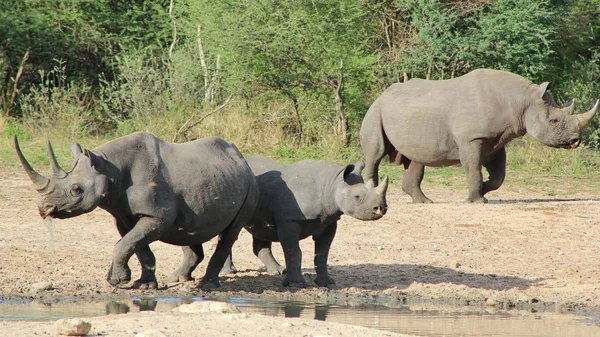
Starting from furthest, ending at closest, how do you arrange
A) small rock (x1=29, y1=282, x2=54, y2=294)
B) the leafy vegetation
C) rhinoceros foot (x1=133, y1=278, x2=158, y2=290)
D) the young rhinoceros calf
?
the leafy vegetation → the young rhinoceros calf → rhinoceros foot (x1=133, y1=278, x2=158, y2=290) → small rock (x1=29, y1=282, x2=54, y2=294)

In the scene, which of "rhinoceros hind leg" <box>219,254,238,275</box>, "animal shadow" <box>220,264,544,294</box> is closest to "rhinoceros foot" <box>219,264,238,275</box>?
"rhinoceros hind leg" <box>219,254,238,275</box>

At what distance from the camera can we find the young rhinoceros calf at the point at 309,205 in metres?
9.48

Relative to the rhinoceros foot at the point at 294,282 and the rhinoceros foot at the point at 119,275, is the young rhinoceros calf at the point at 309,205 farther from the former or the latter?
the rhinoceros foot at the point at 119,275

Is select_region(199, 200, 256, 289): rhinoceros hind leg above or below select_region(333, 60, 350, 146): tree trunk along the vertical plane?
above

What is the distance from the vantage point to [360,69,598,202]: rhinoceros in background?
14969mm

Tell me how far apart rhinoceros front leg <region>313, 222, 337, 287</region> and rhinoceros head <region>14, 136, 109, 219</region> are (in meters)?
2.18

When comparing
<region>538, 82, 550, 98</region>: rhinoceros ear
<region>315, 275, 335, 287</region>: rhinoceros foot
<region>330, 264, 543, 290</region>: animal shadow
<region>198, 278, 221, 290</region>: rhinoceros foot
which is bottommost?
<region>330, 264, 543, 290</region>: animal shadow

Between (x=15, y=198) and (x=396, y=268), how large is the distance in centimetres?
523

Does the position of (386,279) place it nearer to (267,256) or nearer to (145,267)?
(267,256)

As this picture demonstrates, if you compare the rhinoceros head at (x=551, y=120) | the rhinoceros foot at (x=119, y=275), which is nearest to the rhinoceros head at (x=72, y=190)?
the rhinoceros foot at (x=119, y=275)

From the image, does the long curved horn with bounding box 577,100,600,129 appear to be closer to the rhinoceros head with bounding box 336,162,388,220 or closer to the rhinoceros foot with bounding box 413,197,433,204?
the rhinoceros foot with bounding box 413,197,433,204

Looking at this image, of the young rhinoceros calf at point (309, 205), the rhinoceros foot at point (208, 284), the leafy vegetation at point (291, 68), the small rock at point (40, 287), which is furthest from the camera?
the leafy vegetation at point (291, 68)

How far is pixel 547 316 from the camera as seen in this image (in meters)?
8.95

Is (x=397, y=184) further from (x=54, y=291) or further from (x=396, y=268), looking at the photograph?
(x=54, y=291)
